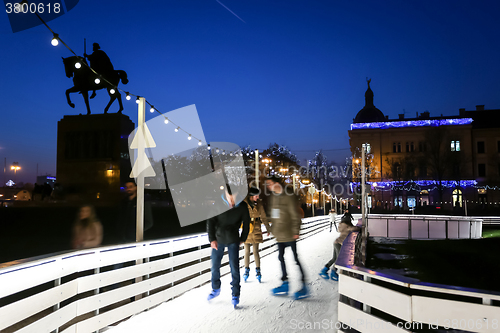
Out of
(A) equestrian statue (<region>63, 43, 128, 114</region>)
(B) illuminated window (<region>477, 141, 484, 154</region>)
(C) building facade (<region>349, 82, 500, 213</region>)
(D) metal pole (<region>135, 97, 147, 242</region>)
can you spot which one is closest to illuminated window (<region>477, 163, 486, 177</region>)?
(C) building facade (<region>349, 82, 500, 213</region>)

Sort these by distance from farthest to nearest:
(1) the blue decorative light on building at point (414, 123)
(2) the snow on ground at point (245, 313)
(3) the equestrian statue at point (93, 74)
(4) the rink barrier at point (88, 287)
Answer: (1) the blue decorative light on building at point (414, 123) < (3) the equestrian statue at point (93, 74) < (2) the snow on ground at point (245, 313) < (4) the rink barrier at point (88, 287)

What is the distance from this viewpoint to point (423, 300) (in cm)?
302

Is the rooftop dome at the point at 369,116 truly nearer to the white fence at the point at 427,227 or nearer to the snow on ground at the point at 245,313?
the white fence at the point at 427,227

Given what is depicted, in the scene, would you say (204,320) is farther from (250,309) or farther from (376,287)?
(376,287)

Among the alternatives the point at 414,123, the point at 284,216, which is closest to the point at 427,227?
the point at 284,216

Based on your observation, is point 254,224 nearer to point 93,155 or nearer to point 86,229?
point 86,229

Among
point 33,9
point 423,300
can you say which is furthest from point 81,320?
point 33,9

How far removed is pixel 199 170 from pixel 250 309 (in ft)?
174

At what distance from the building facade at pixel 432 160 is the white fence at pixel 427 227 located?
112 feet

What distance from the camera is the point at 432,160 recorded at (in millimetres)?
57094

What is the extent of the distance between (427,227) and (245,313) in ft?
59.6

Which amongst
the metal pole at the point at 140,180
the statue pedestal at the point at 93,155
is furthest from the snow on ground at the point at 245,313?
the statue pedestal at the point at 93,155

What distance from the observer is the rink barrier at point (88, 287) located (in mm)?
3760

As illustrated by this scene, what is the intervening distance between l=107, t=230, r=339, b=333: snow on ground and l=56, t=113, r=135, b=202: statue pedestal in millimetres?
9937
